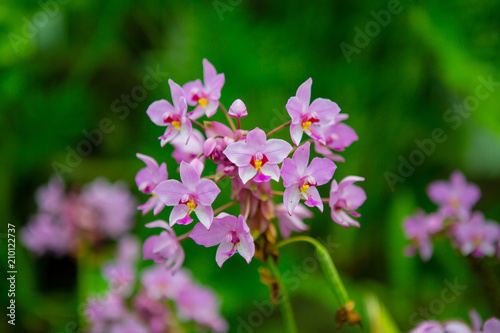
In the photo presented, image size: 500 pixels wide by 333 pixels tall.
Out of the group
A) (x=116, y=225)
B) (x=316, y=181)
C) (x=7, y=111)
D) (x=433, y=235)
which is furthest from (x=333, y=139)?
(x=7, y=111)

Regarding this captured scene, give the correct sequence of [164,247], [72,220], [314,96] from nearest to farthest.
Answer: [164,247]
[72,220]
[314,96]

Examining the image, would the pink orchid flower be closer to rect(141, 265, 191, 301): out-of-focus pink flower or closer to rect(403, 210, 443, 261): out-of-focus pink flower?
rect(403, 210, 443, 261): out-of-focus pink flower

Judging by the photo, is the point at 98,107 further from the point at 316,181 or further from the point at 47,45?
the point at 316,181

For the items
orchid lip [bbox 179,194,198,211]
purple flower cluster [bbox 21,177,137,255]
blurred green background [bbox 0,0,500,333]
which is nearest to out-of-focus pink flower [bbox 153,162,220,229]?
orchid lip [bbox 179,194,198,211]

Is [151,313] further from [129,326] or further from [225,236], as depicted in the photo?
[225,236]

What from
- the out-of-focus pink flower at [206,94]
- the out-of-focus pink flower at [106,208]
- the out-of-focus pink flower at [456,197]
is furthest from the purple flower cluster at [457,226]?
the out-of-focus pink flower at [106,208]

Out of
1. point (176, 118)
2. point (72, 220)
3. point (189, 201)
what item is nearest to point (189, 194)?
point (189, 201)
